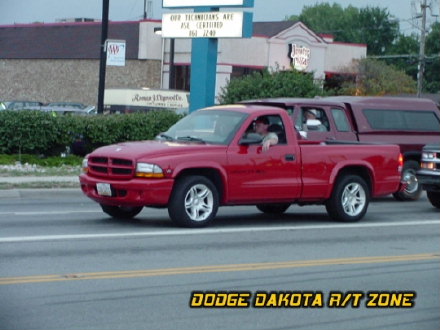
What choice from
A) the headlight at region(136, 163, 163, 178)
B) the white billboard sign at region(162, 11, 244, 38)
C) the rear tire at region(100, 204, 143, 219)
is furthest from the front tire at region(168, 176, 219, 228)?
the white billboard sign at region(162, 11, 244, 38)

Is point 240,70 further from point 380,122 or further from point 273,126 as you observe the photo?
point 273,126

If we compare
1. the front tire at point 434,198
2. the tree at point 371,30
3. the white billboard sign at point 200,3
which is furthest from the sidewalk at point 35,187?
the tree at point 371,30

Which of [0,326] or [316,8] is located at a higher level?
[316,8]

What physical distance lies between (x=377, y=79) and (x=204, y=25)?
34131 mm

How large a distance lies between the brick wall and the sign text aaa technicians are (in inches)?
1914

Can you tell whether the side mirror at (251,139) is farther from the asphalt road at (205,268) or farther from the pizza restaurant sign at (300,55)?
the pizza restaurant sign at (300,55)

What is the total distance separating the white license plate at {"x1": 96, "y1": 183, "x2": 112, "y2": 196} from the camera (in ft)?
45.9

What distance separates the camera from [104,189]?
554 inches

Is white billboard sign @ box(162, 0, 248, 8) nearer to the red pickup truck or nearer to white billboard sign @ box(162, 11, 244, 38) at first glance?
white billboard sign @ box(162, 11, 244, 38)

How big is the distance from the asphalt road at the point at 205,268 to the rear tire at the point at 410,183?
342 cm

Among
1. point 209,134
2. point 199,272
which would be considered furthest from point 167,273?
point 209,134

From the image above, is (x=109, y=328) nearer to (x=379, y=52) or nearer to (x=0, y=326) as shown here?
(x=0, y=326)

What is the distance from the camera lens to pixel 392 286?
10.3 meters

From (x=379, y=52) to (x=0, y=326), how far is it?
88138 millimetres
